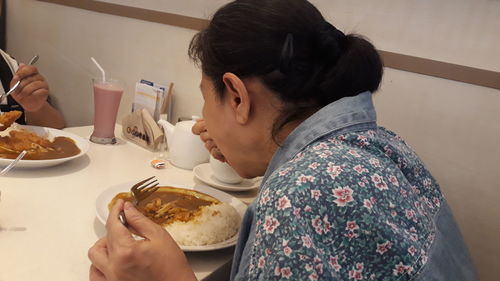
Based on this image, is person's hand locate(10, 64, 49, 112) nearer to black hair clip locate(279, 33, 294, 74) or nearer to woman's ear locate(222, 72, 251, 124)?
woman's ear locate(222, 72, 251, 124)

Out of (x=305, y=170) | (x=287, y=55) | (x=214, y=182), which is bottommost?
(x=214, y=182)

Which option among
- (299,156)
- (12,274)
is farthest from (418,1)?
(12,274)

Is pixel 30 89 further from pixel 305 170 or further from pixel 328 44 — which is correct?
pixel 305 170

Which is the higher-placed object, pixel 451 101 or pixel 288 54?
pixel 288 54

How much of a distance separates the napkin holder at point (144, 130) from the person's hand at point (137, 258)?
910mm

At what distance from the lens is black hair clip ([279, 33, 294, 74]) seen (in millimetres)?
796

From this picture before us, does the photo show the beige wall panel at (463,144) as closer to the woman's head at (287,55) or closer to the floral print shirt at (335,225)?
the woman's head at (287,55)

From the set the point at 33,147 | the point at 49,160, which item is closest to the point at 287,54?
the point at 49,160

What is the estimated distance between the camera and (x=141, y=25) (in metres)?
2.11

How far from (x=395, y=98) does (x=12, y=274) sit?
1.27 meters

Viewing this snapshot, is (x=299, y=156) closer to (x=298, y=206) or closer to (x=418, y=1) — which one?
(x=298, y=206)

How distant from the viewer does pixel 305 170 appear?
656mm

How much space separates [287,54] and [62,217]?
68 centimetres

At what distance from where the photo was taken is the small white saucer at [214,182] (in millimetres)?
1411
